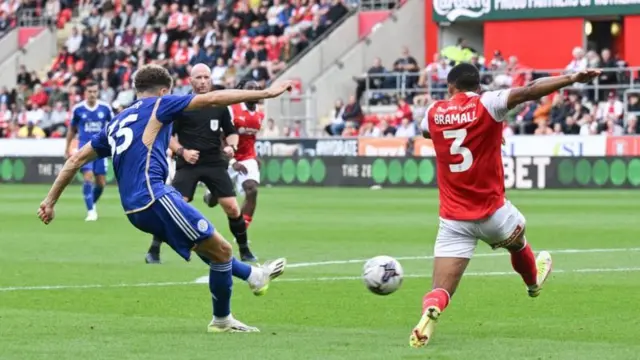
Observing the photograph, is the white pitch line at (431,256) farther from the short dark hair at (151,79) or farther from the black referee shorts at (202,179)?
the short dark hair at (151,79)

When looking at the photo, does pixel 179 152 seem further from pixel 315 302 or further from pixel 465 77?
pixel 465 77

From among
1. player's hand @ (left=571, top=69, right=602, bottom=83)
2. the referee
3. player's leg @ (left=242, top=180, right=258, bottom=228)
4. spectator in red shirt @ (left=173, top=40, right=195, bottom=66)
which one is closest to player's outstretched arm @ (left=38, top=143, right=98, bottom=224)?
player's hand @ (left=571, top=69, right=602, bottom=83)

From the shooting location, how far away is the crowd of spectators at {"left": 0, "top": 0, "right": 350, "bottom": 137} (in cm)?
4725

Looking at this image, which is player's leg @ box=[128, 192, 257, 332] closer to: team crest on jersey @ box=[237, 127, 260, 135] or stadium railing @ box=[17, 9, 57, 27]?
team crest on jersey @ box=[237, 127, 260, 135]

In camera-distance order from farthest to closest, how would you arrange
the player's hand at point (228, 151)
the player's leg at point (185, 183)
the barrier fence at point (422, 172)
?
the barrier fence at point (422, 172) → the player's hand at point (228, 151) → the player's leg at point (185, 183)

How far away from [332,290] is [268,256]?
4.10m

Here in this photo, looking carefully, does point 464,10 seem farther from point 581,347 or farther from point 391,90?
point 581,347


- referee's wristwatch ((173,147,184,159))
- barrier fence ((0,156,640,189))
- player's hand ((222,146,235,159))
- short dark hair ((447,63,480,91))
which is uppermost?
short dark hair ((447,63,480,91))

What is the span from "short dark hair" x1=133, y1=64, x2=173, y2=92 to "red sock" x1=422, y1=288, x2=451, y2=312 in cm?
261

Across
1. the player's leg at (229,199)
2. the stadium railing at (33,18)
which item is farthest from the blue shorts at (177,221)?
the stadium railing at (33,18)

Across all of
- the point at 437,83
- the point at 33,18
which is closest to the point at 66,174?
the point at 437,83

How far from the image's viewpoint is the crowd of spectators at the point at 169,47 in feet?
155

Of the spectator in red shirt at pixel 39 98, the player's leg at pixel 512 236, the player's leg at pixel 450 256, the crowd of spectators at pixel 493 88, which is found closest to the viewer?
the player's leg at pixel 450 256

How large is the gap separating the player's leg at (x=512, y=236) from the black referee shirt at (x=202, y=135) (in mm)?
6254
